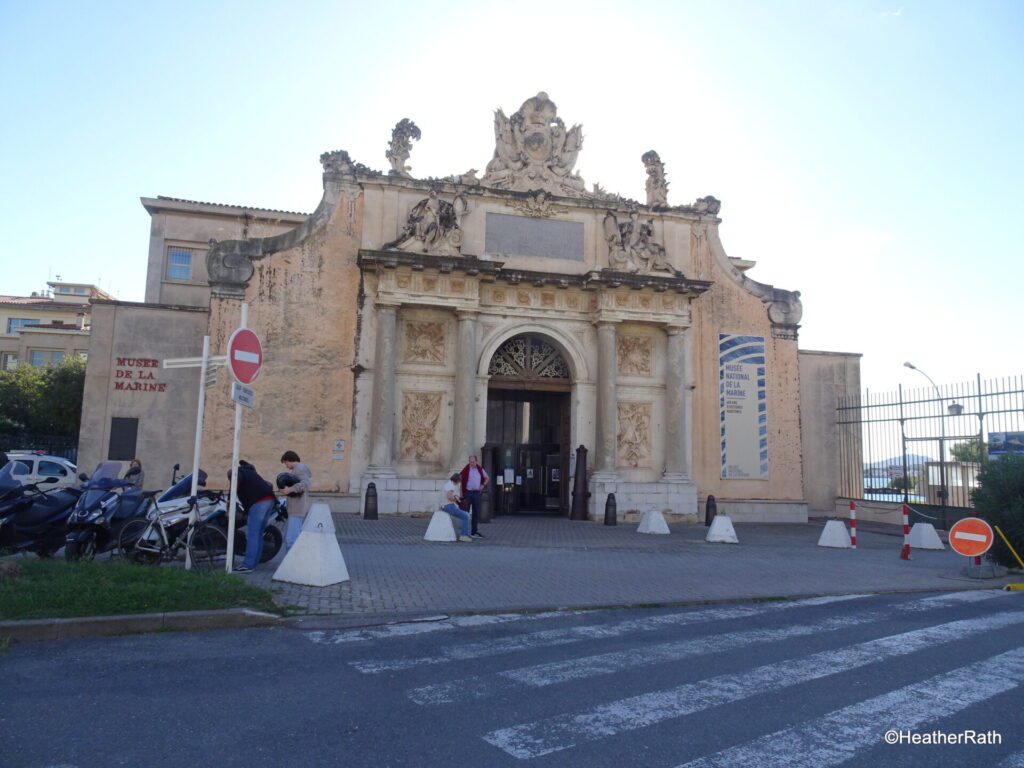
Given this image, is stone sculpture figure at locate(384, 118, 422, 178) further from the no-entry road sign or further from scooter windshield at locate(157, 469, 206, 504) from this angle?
the no-entry road sign

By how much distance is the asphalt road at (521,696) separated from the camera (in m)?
3.90

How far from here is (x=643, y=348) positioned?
21469 millimetres

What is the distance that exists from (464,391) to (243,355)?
1111 cm

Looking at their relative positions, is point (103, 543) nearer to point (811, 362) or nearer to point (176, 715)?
point (176, 715)

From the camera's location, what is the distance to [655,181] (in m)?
22.2

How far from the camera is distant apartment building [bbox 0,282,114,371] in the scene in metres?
50.7

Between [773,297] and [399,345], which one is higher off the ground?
[773,297]

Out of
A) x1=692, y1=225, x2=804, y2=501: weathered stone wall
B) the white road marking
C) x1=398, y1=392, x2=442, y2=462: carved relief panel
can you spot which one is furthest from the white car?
x1=692, y1=225, x2=804, y2=501: weathered stone wall

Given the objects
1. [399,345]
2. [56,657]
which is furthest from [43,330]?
[56,657]

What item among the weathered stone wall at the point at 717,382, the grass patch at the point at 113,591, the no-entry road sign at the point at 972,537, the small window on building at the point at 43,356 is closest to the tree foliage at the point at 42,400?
the small window on building at the point at 43,356

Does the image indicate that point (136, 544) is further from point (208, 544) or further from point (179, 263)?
point (179, 263)

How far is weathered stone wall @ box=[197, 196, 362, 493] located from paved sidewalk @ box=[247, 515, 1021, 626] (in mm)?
3215

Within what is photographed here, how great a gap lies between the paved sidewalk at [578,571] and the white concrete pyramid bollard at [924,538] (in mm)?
296

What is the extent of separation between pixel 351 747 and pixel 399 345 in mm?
16336
